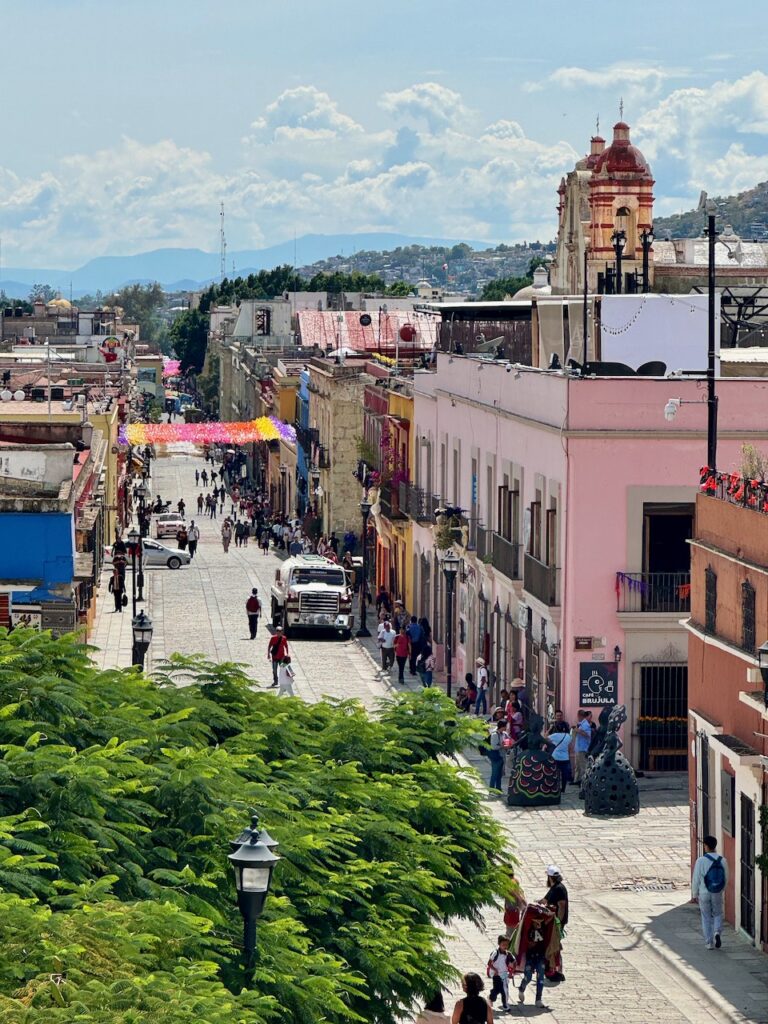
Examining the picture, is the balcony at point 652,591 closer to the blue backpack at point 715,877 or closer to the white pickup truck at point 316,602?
the blue backpack at point 715,877

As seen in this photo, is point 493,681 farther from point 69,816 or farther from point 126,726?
point 69,816

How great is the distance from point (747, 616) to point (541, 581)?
12451 mm

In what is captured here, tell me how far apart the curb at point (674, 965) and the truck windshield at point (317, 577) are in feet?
86.0

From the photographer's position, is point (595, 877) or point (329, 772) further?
point (595, 877)

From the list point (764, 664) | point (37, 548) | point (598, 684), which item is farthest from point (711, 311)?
point (37, 548)

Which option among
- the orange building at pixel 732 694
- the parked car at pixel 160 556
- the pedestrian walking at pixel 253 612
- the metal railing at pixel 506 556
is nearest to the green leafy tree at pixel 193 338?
the parked car at pixel 160 556

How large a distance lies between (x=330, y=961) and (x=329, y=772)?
13.7 ft

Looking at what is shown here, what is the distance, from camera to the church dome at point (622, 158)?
69.1 m

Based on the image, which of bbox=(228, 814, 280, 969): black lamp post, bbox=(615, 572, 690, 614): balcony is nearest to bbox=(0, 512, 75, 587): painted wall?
bbox=(615, 572, 690, 614): balcony

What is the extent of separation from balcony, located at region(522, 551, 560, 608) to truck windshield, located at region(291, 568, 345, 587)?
47.8ft

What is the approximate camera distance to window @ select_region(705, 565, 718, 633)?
987 inches

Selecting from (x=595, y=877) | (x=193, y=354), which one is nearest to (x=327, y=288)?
(x=193, y=354)

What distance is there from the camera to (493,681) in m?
40.9

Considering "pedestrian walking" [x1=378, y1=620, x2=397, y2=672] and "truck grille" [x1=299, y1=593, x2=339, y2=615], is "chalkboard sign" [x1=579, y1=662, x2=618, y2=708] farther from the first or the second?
"truck grille" [x1=299, y1=593, x2=339, y2=615]
